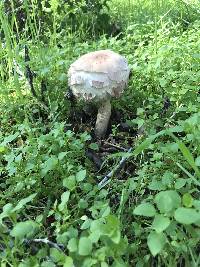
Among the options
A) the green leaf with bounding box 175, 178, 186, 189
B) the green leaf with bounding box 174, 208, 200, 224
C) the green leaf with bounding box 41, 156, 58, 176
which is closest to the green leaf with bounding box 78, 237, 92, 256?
the green leaf with bounding box 174, 208, 200, 224

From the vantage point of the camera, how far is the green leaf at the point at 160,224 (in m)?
1.27

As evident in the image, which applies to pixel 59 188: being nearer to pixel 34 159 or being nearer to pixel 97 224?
pixel 34 159

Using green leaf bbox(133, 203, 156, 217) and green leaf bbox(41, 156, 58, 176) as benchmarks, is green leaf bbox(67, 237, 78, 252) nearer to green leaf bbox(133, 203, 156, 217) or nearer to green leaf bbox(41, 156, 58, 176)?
green leaf bbox(133, 203, 156, 217)

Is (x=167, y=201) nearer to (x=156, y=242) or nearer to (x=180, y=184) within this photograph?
(x=156, y=242)

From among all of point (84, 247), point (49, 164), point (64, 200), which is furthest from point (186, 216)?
point (49, 164)

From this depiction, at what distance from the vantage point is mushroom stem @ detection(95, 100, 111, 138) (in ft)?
8.29

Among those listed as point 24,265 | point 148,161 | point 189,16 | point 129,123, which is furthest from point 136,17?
point 24,265

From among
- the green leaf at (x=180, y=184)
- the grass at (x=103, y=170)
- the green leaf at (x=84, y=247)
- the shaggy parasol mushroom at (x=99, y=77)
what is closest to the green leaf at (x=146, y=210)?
the grass at (x=103, y=170)

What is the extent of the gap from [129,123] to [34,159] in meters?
0.62

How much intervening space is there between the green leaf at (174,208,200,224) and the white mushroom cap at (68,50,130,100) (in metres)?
1.18

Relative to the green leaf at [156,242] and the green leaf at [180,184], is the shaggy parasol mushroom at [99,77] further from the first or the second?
the green leaf at [156,242]

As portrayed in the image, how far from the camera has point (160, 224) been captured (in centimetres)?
129

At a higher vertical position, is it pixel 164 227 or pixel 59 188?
pixel 164 227

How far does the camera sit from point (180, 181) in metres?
1.60
